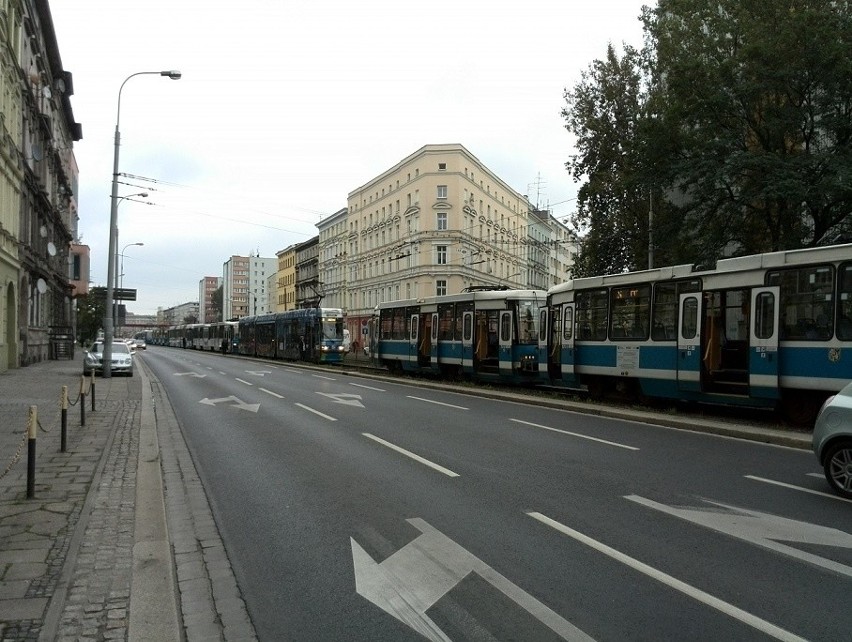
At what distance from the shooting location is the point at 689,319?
1442cm

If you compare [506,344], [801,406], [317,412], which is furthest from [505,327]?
[801,406]

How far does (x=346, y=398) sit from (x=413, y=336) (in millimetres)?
9682

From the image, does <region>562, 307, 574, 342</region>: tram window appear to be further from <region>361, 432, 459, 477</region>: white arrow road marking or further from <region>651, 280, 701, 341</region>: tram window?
<region>361, 432, 459, 477</region>: white arrow road marking

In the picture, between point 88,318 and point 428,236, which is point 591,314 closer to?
point 428,236

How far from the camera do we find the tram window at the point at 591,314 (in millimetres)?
16938

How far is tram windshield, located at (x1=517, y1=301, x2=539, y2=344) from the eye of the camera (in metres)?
21.8

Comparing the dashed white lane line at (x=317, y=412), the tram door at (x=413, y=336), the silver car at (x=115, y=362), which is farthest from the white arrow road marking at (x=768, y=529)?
the silver car at (x=115, y=362)

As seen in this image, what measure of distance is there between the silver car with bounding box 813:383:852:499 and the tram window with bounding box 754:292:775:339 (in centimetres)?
539

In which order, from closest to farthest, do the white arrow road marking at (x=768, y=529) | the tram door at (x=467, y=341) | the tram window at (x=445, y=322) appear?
the white arrow road marking at (x=768, y=529) → the tram door at (x=467, y=341) → the tram window at (x=445, y=322)

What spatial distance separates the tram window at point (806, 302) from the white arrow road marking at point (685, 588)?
8.16 meters

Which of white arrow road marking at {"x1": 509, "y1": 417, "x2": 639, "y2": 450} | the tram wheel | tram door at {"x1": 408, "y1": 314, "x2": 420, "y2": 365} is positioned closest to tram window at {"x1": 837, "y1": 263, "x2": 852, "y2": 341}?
the tram wheel

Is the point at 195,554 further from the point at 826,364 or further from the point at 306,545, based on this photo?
the point at 826,364

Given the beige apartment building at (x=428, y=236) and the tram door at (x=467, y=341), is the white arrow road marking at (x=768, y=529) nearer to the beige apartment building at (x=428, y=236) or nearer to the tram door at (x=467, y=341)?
the tram door at (x=467, y=341)

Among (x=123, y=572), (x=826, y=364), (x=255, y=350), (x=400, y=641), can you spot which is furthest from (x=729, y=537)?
(x=255, y=350)
